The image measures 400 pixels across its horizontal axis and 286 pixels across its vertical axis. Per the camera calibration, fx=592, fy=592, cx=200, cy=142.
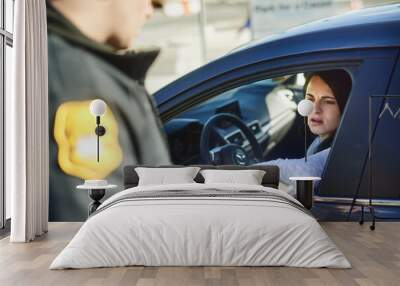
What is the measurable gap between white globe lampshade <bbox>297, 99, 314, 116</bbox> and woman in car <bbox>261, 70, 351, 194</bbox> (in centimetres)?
Result: 39

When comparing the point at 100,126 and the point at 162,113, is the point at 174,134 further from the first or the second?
the point at 100,126

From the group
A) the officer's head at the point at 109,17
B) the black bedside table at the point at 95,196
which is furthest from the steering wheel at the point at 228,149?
the officer's head at the point at 109,17

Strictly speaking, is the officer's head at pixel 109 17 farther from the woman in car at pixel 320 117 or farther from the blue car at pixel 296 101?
the woman in car at pixel 320 117

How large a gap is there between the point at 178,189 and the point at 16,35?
2406 mm

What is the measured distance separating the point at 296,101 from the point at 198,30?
164cm

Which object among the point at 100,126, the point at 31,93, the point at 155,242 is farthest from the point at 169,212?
the point at 100,126

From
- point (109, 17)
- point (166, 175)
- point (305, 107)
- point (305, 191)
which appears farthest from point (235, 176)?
point (109, 17)

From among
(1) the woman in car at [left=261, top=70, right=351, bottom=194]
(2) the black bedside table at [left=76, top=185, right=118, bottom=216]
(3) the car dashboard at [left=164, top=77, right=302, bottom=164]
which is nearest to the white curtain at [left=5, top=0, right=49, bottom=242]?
(2) the black bedside table at [left=76, top=185, right=118, bottom=216]

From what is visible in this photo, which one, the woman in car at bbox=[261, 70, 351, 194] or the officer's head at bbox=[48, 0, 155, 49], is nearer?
the woman in car at bbox=[261, 70, 351, 194]

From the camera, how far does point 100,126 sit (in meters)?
7.82

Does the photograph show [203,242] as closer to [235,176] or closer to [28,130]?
[235,176]

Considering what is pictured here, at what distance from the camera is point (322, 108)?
7.90 metres

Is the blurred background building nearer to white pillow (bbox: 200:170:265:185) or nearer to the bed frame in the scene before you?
the bed frame

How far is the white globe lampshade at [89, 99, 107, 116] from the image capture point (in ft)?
24.6
